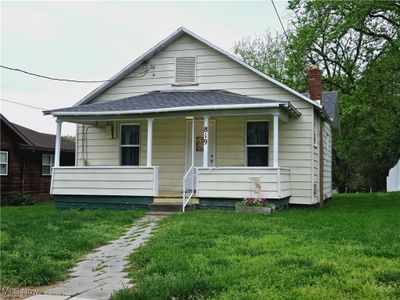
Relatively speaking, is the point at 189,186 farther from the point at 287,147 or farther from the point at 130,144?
the point at 287,147

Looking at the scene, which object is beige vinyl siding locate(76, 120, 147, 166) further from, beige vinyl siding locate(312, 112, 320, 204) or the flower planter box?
beige vinyl siding locate(312, 112, 320, 204)

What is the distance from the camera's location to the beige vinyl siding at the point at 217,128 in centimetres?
1466

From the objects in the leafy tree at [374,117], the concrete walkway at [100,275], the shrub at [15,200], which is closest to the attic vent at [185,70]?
the concrete walkway at [100,275]

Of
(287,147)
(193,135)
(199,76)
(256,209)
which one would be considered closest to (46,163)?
(199,76)

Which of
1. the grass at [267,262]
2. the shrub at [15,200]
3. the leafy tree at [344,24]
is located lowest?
the shrub at [15,200]

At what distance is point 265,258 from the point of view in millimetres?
6230

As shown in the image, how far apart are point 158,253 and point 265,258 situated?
1.46 meters

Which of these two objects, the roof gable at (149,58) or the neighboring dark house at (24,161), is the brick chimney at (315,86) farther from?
the neighboring dark house at (24,161)

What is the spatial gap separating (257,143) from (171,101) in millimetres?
2920

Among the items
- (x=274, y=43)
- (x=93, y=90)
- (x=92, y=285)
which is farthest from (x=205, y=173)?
(x=274, y=43)

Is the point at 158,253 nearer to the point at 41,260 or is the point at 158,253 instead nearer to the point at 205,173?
the point at 41,260

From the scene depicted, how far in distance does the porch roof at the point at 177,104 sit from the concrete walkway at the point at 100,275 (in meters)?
5.20

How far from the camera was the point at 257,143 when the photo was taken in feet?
48.6

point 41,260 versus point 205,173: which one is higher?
point 205,173
